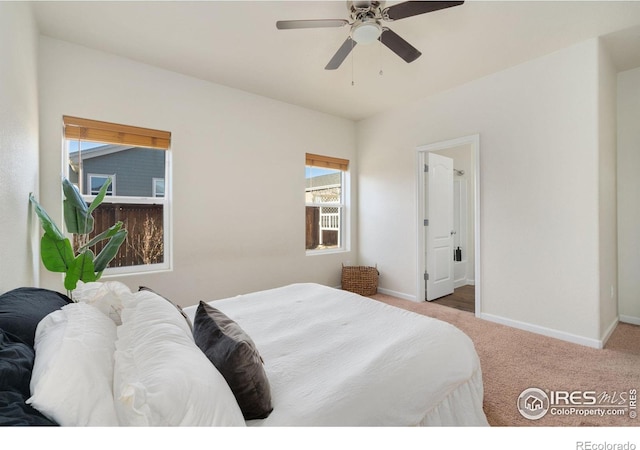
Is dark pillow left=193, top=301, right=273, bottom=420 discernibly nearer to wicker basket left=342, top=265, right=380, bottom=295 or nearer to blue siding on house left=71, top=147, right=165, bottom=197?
blue siding on house left=71, top=147, right=165, bottom=197

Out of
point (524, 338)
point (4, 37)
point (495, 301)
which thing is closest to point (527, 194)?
point (495, 301)

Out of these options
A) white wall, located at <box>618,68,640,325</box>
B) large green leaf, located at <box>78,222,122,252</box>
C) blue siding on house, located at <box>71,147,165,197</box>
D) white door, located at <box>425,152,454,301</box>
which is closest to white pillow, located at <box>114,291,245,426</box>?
large green leaf, located at <box>78,222,122,252</box>

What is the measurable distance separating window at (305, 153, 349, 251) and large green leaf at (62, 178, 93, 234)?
260cm

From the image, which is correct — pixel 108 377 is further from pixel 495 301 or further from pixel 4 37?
pixel 495 301

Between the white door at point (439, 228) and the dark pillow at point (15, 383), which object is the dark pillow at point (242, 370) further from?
the white door at point (439, 228)

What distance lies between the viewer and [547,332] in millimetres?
2887

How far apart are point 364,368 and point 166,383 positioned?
73 centimetres

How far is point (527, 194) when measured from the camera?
3.02m

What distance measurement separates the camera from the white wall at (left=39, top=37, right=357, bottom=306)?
2.62 meters

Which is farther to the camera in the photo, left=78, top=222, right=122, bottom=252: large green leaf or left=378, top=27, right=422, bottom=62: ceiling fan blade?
left=78, top=222, right=122, bottom=252: large green leaf

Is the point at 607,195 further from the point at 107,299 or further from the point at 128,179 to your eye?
the point at 128,179

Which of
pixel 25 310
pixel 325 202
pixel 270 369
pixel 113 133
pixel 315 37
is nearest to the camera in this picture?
pixel 25 310

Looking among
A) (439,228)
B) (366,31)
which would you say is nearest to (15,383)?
(366,31)

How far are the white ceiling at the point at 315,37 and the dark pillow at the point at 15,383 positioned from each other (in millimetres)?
2284
